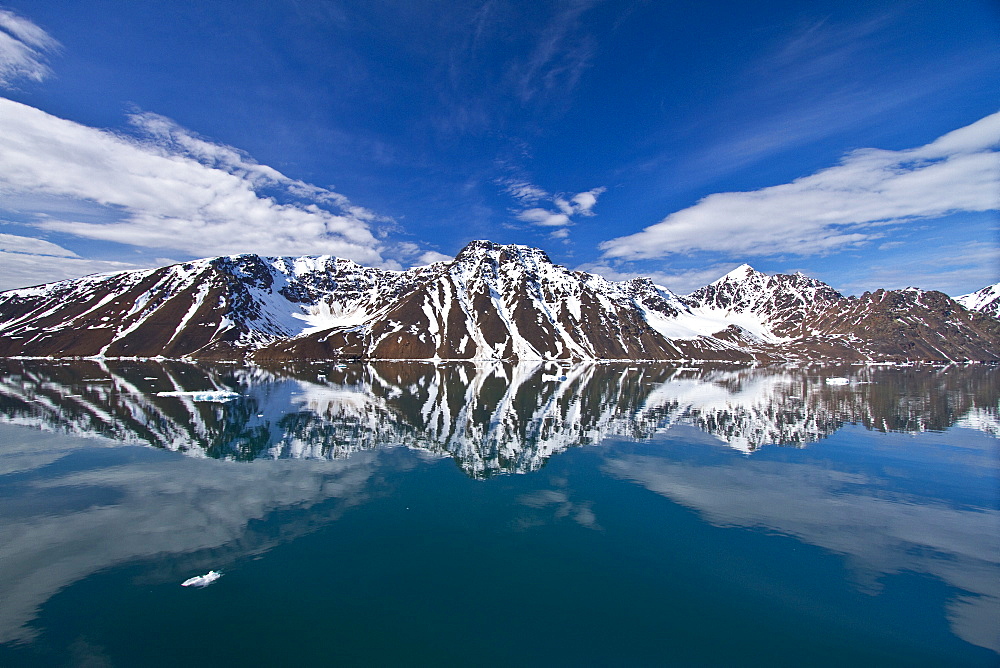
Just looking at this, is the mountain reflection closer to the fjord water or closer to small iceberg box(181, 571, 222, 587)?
the fjord water

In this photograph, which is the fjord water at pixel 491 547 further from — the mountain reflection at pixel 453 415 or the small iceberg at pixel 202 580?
the mountain reflection at pixel 453 415

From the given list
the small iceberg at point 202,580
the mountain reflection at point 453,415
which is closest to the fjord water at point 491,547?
the small iceberg at point 202,580

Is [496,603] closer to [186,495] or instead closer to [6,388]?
[186,495]

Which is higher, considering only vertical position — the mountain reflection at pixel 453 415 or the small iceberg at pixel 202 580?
the mountain reflection at pixel 453 415

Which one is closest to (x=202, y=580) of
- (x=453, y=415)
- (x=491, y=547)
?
(x=491, y=547)

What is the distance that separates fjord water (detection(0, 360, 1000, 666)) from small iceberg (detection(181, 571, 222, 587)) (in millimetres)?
474

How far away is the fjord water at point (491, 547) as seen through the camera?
21062 millimetres

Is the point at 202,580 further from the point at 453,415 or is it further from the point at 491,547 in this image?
the point at 453,415

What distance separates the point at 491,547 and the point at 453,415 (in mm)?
54195

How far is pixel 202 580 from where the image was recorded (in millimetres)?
25219

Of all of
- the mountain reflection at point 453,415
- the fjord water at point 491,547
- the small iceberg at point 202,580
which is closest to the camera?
the fjord water at point 491,547

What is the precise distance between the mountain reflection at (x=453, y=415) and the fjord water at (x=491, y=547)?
102cm

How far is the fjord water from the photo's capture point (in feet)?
69.1

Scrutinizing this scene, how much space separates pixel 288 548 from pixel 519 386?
113927 millimetres
